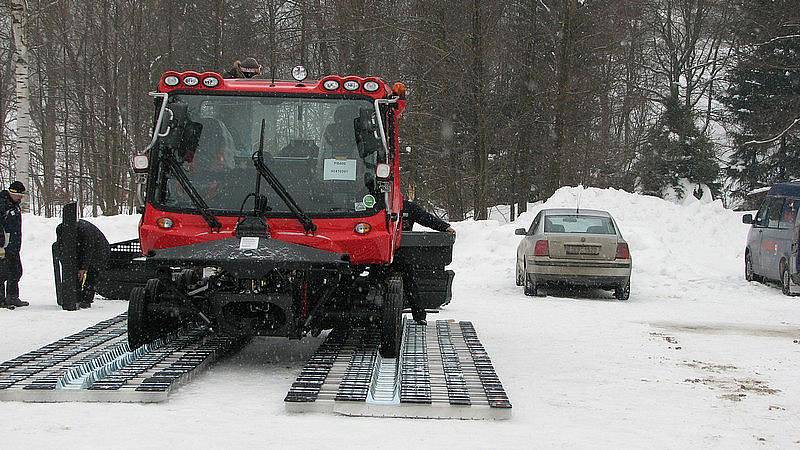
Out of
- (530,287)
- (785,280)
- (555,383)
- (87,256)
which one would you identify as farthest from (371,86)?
(785,280)

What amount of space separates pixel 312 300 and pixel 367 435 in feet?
8.12

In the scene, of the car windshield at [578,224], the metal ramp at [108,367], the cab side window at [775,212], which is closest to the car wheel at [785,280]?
the cab side window at [775,212]

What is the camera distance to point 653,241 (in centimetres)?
2203

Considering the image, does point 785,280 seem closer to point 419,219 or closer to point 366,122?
point 419,219

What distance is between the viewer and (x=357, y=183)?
9.12m

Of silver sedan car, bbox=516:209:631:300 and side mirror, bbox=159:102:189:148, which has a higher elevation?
side mirror, bbox=159:102:189:148

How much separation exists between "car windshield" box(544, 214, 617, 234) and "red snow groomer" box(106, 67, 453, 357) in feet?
29.5

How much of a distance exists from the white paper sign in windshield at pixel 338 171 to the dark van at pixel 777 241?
37.9 ft

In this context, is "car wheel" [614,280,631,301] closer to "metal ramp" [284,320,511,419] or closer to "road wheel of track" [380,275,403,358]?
"metal ramp" [284,320,511,419]

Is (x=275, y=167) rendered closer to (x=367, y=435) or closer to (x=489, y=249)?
(x=367, y=435)

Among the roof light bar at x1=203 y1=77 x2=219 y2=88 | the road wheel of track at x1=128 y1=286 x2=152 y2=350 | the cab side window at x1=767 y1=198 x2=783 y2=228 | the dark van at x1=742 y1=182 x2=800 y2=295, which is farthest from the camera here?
the cab side window at x1=767 y1=198 x2=783 y2=228

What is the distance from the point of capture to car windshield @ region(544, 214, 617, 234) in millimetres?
18000

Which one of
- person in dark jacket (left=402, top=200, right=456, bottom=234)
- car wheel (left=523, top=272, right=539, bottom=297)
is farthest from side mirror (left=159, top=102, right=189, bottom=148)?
car wheel (left=523, top=272, right=539, bottom=297)

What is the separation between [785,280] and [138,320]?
13.4m
